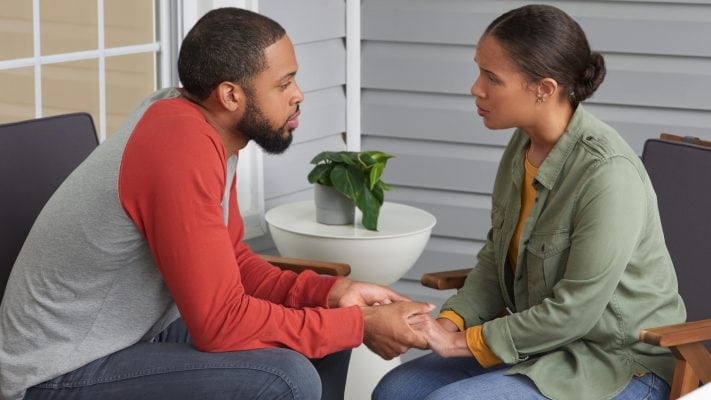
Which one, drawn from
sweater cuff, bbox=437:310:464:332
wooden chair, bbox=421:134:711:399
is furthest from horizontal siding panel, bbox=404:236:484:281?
sweater cuff, bbox=437:310:464:332

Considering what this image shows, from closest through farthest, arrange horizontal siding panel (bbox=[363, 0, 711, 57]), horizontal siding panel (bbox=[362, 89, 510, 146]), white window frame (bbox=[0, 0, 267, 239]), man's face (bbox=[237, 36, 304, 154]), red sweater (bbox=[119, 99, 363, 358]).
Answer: red sweater (bbox=[119, 99, 363, 358]) → man's face (bbox=[237, 36, 304, 154]) → white window frame (bbox=[0, 0, 267, 239]) → horizontal siding panel (bbox=[363, 0, 711, 57]) → horizontal siding panel (bbox=[362, 89, 510, 146])

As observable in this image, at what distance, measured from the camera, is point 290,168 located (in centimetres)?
395

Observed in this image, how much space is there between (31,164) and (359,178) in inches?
41.7

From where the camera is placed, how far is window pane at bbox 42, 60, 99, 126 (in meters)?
3.01

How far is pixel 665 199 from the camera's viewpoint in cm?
292

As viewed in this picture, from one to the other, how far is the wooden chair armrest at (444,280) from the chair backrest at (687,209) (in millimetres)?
541

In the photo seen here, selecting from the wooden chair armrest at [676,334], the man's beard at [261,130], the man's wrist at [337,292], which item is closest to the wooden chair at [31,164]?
the man's beard at [261,130]

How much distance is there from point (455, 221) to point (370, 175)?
901 mm

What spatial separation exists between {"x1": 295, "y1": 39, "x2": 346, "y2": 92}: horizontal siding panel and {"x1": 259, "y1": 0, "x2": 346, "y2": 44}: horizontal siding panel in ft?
0.10

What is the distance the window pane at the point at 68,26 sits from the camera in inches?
117

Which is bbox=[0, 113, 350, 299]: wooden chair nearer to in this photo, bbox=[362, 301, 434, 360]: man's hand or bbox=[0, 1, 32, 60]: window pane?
bbox=[0, 1, 32, 60]: window pane

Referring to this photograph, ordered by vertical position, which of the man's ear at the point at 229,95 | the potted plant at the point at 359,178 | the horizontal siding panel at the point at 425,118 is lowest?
the potted plant at the point at 359,178

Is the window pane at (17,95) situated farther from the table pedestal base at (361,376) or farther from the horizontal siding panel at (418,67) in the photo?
the horizontal siding panel at (418,67)

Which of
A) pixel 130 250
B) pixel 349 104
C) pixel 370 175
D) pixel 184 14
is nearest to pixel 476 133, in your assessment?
pixel 349 104
